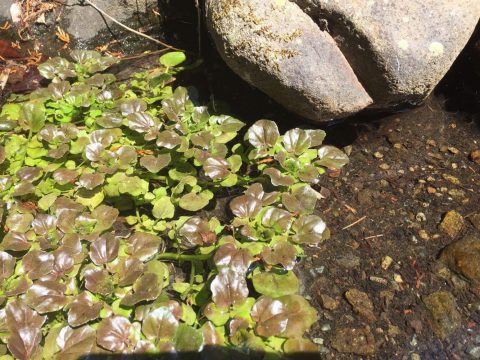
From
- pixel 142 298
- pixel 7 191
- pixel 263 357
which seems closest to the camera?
pixel 263 357

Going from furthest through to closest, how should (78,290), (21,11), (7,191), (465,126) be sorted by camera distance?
(21,11) < (465,126) < (7,191) < (78,290)

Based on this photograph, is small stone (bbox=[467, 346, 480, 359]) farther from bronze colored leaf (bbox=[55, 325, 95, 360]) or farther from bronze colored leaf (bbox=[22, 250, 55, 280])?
bronze colored leaf (bbox=[22, 250, 55, 280])

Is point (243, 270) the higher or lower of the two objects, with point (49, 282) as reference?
higher

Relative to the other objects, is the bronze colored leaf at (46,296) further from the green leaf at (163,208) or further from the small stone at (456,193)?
the small stone at (456,193)

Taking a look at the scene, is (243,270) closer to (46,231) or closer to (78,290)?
(78,290)

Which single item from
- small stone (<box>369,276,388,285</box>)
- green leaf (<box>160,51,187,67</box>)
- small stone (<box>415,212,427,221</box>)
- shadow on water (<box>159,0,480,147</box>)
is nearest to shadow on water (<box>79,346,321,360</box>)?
small stone (<box>369,276,388,285</box>)

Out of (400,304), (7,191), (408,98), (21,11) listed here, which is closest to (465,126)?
(408,98)

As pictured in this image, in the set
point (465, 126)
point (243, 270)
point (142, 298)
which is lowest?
point (142, 298)
